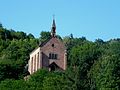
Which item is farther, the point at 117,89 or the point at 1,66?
the point at 1,66

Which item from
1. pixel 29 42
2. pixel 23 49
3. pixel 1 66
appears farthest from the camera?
pixel 29 42

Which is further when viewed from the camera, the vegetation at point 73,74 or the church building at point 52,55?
the church building at point 52,55

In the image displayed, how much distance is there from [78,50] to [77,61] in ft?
16.1

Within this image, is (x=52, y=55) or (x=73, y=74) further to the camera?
(x=52, y=55)

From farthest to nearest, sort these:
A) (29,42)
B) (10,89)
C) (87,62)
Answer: (29,42)
(87,62)
(10,89)

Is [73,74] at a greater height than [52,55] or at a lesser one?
lesser

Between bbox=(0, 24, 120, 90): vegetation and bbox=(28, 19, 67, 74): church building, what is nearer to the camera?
bbox=(0, 24, 120, 90): vegetation

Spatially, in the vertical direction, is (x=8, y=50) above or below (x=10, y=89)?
above

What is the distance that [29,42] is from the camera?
137125mm

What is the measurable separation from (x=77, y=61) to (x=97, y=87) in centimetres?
2971

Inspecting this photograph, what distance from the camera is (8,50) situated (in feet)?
416

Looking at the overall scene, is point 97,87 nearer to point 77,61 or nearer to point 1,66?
point 1,66

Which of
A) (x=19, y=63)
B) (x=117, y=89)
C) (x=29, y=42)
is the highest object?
(x=29, y=42)

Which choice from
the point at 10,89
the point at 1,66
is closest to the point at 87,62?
the point at 1,66
